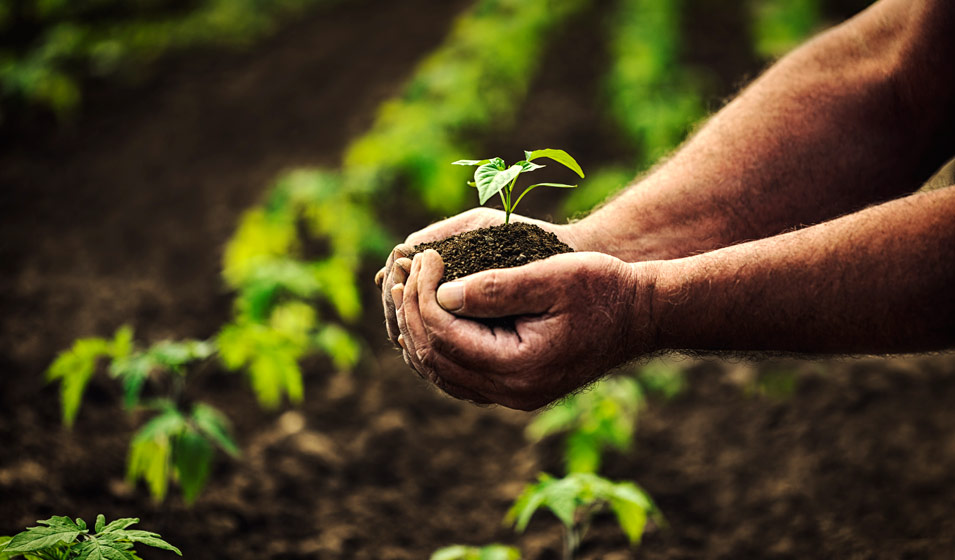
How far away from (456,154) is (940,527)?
3.35 meters

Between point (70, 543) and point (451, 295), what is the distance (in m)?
→ 0.87

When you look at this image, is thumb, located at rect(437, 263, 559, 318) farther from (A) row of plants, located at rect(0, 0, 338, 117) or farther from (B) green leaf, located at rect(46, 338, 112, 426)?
(A) row of plants, located at rect(0, 0, 338, 117)

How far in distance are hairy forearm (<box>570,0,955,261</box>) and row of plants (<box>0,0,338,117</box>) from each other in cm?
579

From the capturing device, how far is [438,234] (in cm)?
188

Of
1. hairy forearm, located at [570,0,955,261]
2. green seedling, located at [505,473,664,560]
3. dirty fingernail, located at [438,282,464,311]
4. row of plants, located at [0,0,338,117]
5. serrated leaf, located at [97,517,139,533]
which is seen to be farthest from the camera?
row of plants, located at [0,0,338,117]

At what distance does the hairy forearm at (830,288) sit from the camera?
1417 millimetres

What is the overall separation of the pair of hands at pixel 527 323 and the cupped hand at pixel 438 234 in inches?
5.2

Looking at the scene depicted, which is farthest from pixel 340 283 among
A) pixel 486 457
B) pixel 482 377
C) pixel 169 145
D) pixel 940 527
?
pixel 169 145

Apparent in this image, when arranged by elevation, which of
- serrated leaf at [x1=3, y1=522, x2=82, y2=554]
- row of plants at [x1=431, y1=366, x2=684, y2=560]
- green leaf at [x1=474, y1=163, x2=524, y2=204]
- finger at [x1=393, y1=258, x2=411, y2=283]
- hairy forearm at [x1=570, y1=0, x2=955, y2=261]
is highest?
hairy forearm at [x1=570, y1=0, x2=955, y2=261]

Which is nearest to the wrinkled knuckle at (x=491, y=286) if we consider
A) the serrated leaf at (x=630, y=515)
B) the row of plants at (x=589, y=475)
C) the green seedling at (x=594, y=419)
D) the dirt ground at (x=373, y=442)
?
the row of plants at (x=589, y=475)

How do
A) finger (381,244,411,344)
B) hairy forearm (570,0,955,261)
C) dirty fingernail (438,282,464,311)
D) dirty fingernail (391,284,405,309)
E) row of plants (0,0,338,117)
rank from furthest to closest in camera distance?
1. row of plants (0,0,338,117)
2. hairy forearm (570,0,955,261)
3. finger (381,244,411,344)
4. dirty fingernail (391,284,405,309)
5. dirty fingernail (438,282,464,311)

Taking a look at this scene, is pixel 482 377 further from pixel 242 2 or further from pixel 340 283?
pixel 242 2

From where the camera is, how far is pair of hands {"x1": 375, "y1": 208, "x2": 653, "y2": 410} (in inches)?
59.7

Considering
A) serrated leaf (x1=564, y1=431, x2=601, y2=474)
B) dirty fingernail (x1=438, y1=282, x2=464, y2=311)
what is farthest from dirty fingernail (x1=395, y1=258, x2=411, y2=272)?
serrated leaf (x1=564, y1=431, x2=601, y2=474)
